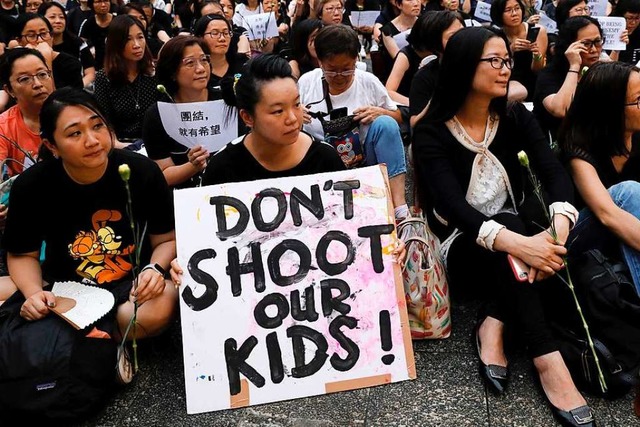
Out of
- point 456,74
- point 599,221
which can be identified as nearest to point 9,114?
point 456,74

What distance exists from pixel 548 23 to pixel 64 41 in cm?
472

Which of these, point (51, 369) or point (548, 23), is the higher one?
point (51, 369)

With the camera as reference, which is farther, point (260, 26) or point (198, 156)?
point (260, 26)

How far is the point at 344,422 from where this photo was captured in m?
2.36

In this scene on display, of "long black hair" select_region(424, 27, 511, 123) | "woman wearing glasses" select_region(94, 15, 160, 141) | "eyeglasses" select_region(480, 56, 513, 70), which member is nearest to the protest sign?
"long black hair" select_region(424, 27, 511, 123)

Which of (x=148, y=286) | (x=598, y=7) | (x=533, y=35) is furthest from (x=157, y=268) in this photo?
(x=598, y=7)

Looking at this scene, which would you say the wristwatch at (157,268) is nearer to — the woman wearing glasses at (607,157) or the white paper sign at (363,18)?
the woman wearing glasses at (607,157)

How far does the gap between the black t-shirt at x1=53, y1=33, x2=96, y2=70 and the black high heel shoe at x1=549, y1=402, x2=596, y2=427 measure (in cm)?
527

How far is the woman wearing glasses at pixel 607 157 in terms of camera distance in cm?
267

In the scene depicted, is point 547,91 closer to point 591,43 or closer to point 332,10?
point 591,43

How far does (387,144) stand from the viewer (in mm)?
3621

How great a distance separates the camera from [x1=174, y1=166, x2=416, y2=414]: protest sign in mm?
2336

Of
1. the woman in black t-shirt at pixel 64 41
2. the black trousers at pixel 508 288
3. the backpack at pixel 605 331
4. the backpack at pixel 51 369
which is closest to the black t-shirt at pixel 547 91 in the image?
the black trousers at pixel 508 288

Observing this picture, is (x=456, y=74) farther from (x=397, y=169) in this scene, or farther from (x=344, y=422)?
(x=344, y=422)
